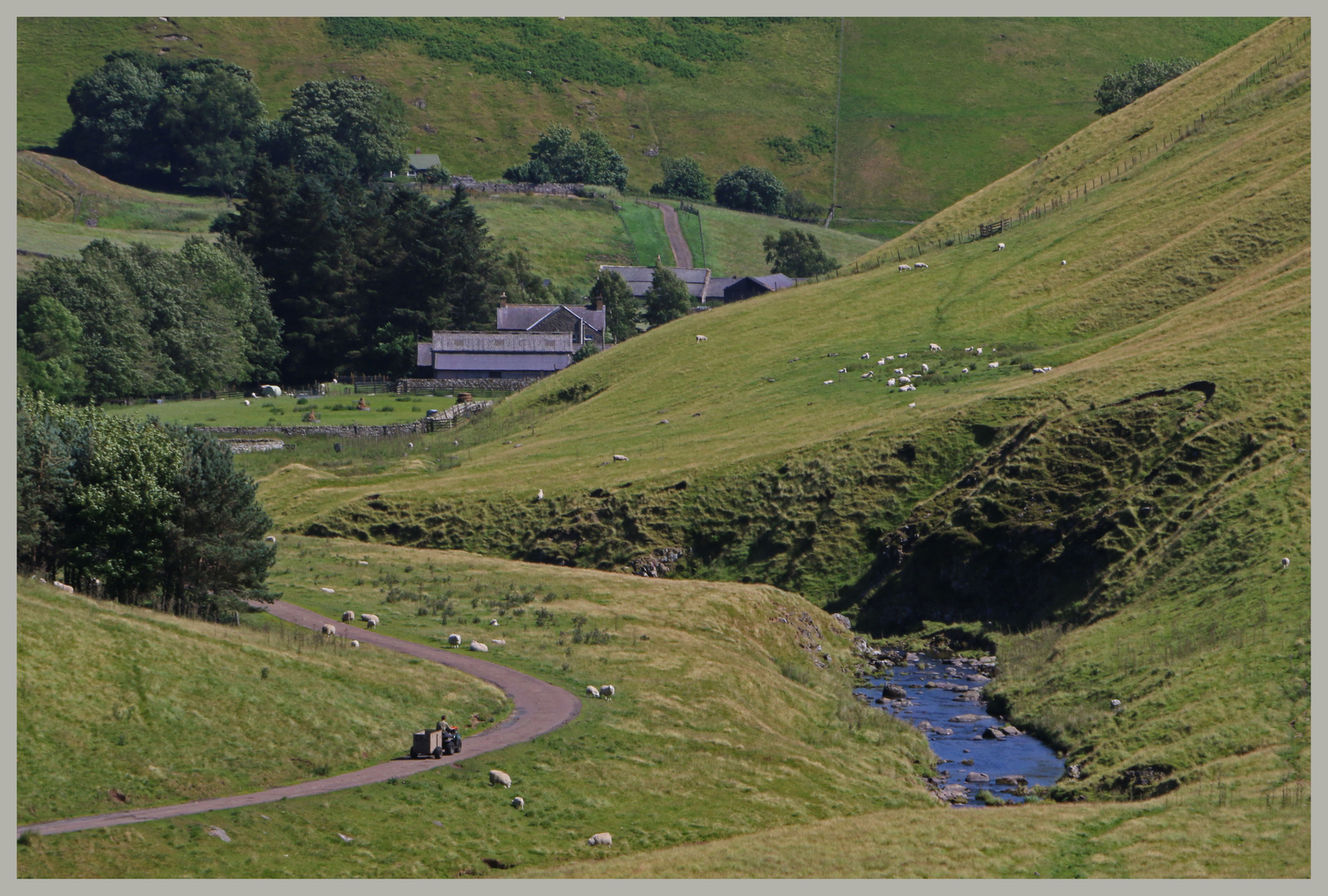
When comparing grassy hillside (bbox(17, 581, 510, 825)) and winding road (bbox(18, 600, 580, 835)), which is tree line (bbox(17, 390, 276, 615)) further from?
grassy hillside (bbox(17, 581, 510, 825))

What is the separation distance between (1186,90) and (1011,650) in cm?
10582

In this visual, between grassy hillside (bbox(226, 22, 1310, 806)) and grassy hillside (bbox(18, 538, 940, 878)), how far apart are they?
8151 millimetres

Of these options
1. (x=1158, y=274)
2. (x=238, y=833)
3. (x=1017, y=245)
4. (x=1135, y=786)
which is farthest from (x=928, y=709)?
(x=1017, y=245)

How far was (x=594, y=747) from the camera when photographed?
4950cm

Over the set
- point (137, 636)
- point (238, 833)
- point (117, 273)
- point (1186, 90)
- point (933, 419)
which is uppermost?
point (1186, 90)

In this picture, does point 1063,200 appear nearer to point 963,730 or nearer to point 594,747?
point 963,730

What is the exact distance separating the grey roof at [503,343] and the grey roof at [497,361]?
1.24 ft

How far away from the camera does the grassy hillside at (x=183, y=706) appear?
4166 cm

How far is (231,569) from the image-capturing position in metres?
60.8

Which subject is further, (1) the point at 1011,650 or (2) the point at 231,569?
(1) the point at 1011,650

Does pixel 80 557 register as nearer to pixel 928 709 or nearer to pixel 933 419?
pixel 928 709

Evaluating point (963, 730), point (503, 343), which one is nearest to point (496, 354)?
point (503, 343)

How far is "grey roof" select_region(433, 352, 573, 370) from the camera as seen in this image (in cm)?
16062

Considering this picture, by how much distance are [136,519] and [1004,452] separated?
47.9m
